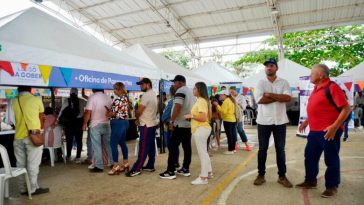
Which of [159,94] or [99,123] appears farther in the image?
[159,94]

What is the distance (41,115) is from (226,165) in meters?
3.55

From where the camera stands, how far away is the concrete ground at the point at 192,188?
12.0 ft

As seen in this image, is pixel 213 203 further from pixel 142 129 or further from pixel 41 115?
pixel 41 115

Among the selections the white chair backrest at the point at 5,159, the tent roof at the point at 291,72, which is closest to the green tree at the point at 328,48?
the tent roof at the point at 291,72

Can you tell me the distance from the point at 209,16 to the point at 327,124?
580 inches

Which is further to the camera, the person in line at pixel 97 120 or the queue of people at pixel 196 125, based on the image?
the person in line at pixel 97 120

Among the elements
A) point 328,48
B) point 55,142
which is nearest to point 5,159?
point 55,142

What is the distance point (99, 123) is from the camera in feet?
17.4

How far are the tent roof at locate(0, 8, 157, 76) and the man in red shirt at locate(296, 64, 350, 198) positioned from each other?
→ 364 cm

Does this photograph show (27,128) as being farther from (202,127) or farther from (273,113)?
(273,113)

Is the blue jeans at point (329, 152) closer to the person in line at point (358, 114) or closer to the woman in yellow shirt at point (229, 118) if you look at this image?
the woman in yellow shirt at point (229, 118)

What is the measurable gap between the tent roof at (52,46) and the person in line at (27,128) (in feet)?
1.72

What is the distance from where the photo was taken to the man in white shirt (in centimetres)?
404

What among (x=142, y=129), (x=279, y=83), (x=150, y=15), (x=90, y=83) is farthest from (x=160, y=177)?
(x=150, y=15)
